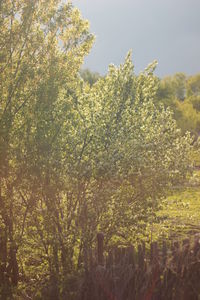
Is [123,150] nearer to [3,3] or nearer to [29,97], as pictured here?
[29,97]

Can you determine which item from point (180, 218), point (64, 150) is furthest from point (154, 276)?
point (180, 218)

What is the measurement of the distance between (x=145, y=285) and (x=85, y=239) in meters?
3.09

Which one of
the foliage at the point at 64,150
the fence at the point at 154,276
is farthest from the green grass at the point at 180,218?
the fence at the point at 154,276

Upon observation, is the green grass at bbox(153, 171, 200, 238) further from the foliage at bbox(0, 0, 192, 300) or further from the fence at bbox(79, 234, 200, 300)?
the fence at bbox(79, 234, 200, 300)

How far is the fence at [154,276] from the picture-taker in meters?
8.91

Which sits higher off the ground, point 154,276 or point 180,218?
point 180,218

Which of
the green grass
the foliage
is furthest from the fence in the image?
the green grass

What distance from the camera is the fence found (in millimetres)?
8914

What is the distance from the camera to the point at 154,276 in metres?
8.95

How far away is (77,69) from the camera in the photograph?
13023 millimetres

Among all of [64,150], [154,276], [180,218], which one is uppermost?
[64,150]

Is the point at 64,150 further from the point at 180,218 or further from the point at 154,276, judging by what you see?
the point at 180,218

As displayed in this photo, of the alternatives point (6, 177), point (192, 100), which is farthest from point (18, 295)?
point (192, 100)

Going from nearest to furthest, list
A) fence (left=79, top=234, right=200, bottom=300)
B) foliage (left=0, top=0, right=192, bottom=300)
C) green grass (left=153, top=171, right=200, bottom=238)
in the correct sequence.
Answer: fence (left=79, top=234, right=200, bottom=300) → foliage (left=0, top=0, right=192, bottom=300) → green grass (left=153, top=171, right=200, bottom=238)
